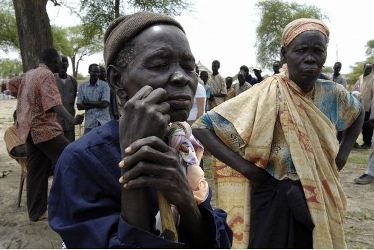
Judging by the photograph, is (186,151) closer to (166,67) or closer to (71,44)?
(166,67)

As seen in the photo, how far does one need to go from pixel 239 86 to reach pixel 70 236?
9628mm

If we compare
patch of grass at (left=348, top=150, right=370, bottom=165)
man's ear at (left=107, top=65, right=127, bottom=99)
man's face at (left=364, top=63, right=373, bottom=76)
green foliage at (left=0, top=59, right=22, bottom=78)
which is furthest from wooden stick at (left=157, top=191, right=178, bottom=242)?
green foliage at (left=0, top=59, right=22, bottom=78)

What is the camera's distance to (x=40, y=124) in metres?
4.52

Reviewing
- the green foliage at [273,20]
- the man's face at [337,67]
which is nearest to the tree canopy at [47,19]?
the man's face at [337,67]

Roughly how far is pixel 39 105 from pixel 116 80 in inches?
140

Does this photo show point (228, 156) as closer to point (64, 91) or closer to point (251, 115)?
point (251, 115)

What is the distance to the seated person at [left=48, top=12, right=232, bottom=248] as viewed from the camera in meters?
0.97

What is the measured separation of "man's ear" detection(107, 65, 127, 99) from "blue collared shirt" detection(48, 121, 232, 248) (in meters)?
0.12

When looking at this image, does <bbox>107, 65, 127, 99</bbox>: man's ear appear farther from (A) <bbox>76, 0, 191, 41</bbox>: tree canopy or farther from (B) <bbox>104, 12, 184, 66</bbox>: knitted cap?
(A) <bbox>76, 0, 191, 41</bbox>: tree canopy

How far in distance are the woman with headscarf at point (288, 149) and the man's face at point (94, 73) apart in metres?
4.51

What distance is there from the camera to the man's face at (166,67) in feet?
3.73

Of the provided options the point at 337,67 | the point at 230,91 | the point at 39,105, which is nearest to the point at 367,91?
the point at 337,67

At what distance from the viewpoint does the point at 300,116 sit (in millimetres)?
2307

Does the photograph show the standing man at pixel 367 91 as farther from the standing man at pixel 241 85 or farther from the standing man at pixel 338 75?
the standing man at pixel 241 85
